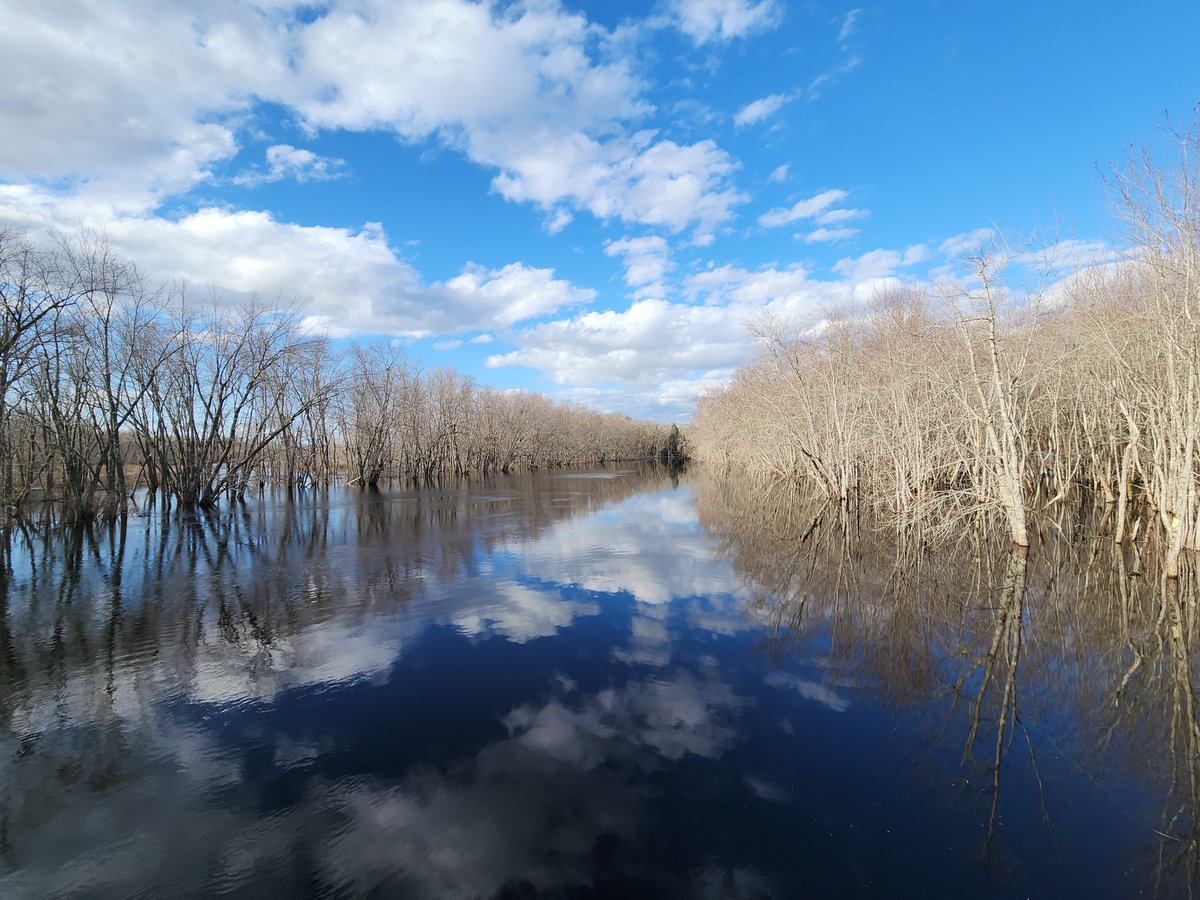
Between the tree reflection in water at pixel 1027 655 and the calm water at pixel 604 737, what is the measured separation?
0.04 metres

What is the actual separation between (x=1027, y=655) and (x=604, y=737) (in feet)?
19.1

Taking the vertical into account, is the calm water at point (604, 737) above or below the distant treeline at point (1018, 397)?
below

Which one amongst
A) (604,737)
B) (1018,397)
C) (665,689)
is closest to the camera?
(604,737)

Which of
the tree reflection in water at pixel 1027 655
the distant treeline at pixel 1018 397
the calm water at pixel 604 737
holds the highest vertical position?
the distant treeline at pixel 1018 397

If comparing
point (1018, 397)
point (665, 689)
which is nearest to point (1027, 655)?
point (665, 689)

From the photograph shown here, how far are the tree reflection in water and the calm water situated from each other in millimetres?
40

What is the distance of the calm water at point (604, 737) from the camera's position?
11.3 ft

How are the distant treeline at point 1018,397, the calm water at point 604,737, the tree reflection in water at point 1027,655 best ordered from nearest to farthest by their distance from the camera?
the calm water at point 604,737 < the tree reflection in water at point 1027,655 < the distant treeline at point 1018,397

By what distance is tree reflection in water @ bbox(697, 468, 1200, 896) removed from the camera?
3.99 meters

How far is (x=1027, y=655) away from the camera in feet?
22.3

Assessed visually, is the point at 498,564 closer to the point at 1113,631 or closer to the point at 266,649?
the point at 266,649

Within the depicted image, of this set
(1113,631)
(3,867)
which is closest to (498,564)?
(3,867)

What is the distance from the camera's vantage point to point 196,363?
25.8 m

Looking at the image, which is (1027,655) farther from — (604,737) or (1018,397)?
(1018,397)
